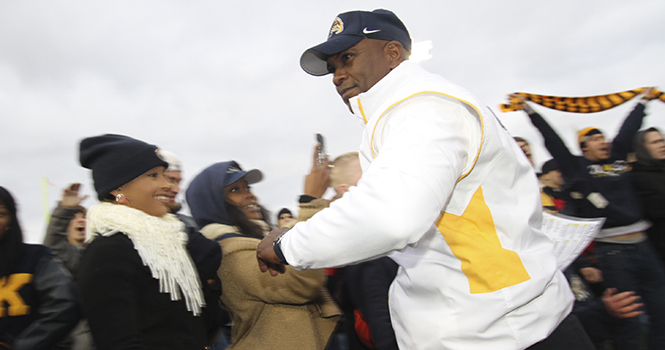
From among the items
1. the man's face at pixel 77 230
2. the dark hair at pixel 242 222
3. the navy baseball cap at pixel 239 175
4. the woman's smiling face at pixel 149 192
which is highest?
the woman's smiling face at pixel 149 192

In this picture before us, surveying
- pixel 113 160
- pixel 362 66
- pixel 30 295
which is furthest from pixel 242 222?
pixel 362 66

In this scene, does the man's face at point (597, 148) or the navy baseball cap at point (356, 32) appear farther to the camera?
the man's face at point (597, 148)

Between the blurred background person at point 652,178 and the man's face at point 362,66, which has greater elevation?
the man's face at point 362,66

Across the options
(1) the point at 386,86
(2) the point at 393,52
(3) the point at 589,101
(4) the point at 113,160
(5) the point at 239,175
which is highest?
(2) the point at 393,52

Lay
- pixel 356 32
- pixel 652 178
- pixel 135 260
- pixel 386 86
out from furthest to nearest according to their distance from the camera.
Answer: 1. pixel 652 178
2. pixel 135 260
3. pixel 356 32
4. pixel 386 86

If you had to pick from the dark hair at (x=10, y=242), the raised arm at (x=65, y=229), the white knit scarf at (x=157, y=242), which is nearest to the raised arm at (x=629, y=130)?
the white knit scarf at (x=157, y=242)

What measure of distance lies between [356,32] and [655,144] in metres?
3.51

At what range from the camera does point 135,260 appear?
7.27ft

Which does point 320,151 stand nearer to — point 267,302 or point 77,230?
point 267,302

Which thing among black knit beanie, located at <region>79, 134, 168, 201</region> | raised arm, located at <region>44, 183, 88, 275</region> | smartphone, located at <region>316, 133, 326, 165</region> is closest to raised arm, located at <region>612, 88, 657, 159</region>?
smartphone, located at <region>316, 133, 326, 165</region>

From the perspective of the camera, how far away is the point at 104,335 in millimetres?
2004

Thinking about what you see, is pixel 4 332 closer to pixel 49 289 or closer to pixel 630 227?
pixel 49 289

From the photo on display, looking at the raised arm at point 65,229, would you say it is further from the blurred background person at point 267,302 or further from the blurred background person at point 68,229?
the blurred background person at point 267,302

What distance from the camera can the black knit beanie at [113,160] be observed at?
2383 mm
